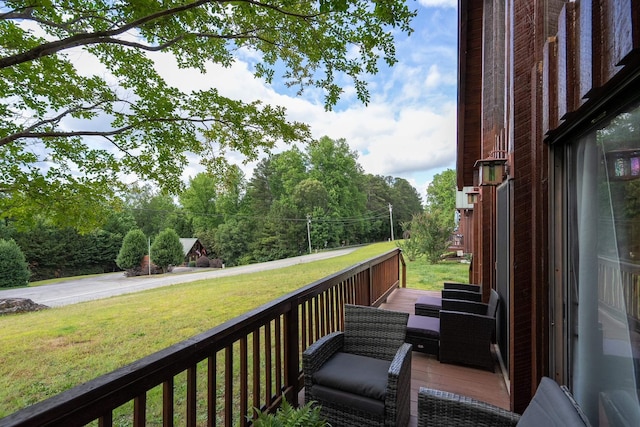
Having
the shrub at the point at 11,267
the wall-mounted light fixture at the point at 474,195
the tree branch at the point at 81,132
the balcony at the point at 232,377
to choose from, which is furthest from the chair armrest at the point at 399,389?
the shrub at the point at 11,267

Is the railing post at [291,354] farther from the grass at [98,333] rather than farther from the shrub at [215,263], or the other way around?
the shrub at [215,263]

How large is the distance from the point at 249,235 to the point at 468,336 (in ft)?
114

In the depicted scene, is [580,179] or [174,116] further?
[174,116]

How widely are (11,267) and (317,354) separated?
20286mm

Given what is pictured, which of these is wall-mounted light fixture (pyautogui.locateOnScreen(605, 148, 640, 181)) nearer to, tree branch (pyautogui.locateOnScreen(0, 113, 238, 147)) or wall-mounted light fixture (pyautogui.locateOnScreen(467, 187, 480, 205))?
wall-mounted light fixture (pyautogui.locateOnScreen(467, 187, 480, 205))

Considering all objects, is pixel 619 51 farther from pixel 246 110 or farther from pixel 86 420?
pixel 246 110

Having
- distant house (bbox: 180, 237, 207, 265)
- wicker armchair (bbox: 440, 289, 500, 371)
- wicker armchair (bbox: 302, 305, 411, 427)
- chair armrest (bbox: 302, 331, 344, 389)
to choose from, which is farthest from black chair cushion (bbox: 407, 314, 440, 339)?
distant house (bbox: 180, 237, 207, 265)

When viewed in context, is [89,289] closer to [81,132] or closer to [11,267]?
[11,267]

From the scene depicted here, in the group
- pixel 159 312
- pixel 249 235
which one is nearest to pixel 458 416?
pixel 159 312

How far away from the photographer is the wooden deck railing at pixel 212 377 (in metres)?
1.05

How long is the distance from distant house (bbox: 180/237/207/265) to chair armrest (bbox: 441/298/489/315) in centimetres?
3383

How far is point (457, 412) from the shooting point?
1613mm

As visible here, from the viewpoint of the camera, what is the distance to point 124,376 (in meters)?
1.19

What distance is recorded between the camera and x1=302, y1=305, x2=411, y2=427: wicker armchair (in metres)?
2.09
